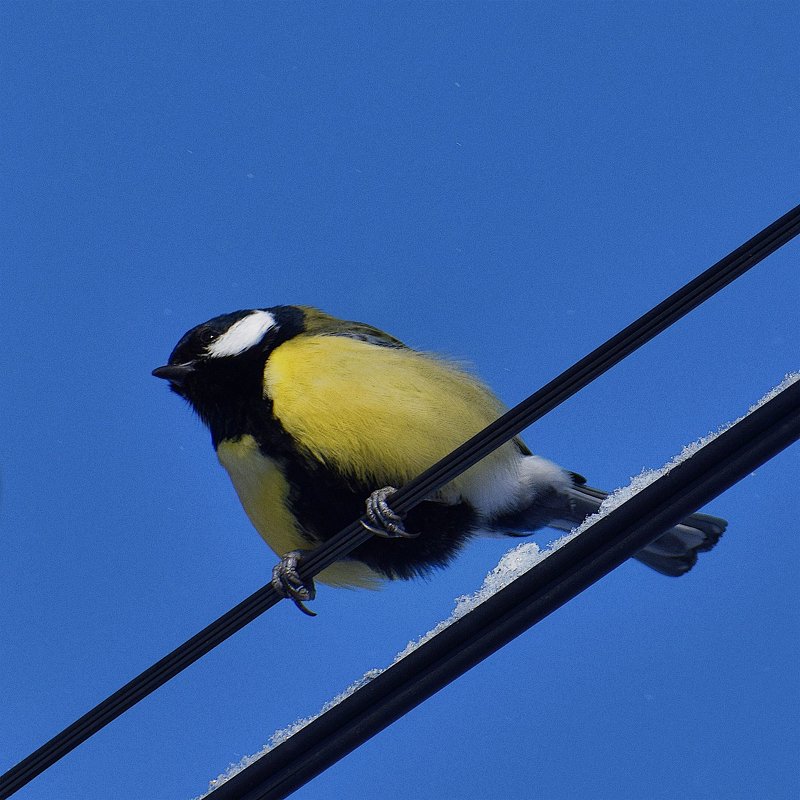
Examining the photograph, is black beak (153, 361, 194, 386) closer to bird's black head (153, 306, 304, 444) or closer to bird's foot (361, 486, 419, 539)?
bird's black head (153, 306, 304, 444)

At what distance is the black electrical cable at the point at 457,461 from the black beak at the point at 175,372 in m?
0.72

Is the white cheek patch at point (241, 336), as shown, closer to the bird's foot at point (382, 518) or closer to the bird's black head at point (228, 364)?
the bird's black head at point (228, 364)

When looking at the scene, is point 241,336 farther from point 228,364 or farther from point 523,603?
point 523,603

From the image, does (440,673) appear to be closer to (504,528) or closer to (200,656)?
(200,656)

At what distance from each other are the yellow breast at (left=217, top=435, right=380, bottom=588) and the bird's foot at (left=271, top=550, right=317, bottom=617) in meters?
0.04

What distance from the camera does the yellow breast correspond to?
1.82 meters

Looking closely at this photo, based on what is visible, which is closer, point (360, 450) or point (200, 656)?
point (200, 656)

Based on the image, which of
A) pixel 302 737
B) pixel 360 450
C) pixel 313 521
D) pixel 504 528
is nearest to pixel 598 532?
pixel 302 737

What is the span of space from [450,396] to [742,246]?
3.01 ft

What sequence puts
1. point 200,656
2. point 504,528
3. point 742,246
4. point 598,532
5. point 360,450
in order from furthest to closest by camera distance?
1. point 504,528
2. point 360,450
3. point 200,656
4. point 598,532
5. point 742,246

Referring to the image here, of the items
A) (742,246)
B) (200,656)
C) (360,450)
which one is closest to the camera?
(742,246)

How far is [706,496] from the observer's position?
109 centimetres

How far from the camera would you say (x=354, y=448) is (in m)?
1.76

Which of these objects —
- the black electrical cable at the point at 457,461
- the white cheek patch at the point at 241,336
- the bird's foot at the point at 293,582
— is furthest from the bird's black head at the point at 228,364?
the black electrical cable at the point at 457,461
